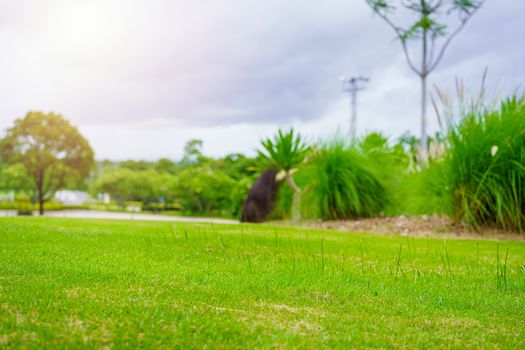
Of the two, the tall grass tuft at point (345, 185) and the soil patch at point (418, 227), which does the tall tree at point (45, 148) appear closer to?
the tall grass tuft at point (345, 185)

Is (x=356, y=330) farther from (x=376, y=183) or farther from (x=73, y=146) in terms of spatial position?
(x=73, y=146)

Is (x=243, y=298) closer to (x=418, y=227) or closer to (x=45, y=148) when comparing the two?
(x=418, y=227)

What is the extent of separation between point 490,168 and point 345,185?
3.48 m

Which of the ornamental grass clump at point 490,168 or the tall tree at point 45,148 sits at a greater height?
the tall tree at point 45,148

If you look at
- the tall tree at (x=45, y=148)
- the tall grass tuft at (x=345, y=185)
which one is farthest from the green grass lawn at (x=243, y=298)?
the tall tree at (x=45, y=148)

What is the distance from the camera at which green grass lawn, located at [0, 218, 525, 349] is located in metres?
2.66

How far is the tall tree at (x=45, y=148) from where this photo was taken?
31.9m

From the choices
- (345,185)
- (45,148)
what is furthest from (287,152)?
(45,148)

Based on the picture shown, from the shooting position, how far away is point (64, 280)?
368 centimetres

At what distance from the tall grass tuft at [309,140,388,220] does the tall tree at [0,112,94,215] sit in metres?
24.7

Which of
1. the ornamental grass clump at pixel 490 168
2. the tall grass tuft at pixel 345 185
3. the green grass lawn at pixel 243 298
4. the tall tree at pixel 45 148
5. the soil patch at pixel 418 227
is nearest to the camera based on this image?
the green grass lawn at pixel 243 298

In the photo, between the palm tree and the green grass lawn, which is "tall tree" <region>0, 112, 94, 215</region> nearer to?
the palm tree

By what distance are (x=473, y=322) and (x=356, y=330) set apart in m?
0.88

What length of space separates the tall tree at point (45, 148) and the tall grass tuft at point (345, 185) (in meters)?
24.7
